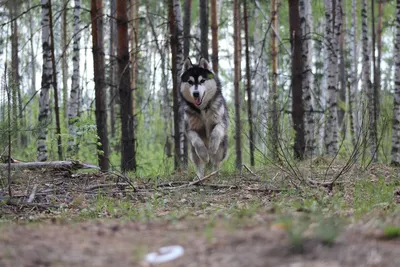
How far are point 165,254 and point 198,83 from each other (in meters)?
6.45

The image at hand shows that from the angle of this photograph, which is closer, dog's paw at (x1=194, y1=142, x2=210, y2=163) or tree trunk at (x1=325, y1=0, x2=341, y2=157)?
dog's paw at (x1=194, y1=142, x2=210, y2=163)

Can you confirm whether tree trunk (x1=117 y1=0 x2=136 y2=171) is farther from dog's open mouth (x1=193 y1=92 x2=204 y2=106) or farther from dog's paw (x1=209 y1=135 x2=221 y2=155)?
dog's paw (x1=209 y1=135 x2=221 y2=155)

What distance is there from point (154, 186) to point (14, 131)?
84.9 inches

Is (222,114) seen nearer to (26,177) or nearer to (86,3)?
(26,177)

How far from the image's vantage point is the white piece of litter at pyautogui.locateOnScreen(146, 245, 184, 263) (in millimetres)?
2656

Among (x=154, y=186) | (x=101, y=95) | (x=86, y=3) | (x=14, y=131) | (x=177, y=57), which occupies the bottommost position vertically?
(x=154, y=186)

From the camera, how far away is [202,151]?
8.85 m

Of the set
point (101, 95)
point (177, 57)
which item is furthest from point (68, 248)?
point (177, 57)

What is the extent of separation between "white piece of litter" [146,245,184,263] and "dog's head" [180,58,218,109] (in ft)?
20.3

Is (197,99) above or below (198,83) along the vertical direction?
below

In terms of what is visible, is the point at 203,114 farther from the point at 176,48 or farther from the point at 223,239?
the point at 223,239

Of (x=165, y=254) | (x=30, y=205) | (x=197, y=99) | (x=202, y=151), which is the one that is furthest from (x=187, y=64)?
(x=165, y=254)

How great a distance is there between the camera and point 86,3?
86.2ft

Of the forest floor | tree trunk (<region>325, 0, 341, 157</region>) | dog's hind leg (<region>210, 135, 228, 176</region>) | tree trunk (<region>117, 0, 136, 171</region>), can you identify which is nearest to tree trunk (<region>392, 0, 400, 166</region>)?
tree trunk (<region>325, 0, 341, 157</region>)
